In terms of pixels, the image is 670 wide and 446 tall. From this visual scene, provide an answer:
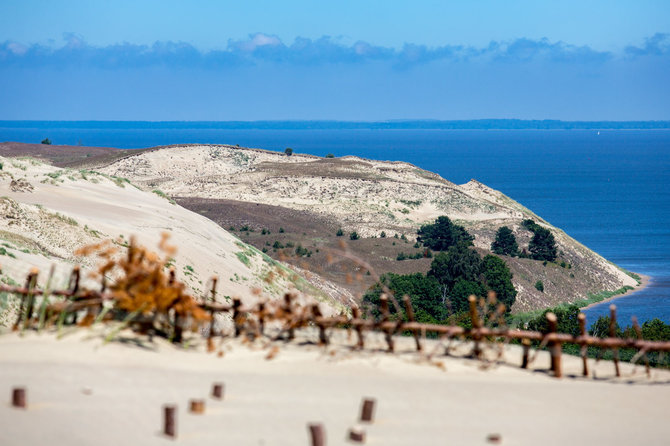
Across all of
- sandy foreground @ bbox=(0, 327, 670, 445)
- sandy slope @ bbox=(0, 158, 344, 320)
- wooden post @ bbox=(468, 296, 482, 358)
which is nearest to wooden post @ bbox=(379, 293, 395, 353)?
sandy foreground @ bbox=(0, 327, 670, 445)

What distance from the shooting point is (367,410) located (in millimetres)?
7551

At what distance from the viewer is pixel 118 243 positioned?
26.3 m

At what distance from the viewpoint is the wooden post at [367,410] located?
7535mm

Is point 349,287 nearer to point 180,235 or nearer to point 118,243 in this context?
point 180,235

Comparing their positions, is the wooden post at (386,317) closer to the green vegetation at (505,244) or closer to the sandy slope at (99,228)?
the sandy slope at (99,228)

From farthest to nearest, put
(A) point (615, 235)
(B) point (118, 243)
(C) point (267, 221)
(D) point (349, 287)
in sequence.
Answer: (A) point (615, 235), (C) point (267, 221), (D) point (349, 287), (B) point (118, 243)

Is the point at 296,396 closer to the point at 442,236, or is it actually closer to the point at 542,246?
the point at 442,236

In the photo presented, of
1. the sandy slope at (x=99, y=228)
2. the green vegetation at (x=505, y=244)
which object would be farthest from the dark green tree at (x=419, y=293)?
the green vegetation at (x=505, y=244)

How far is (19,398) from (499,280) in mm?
43458

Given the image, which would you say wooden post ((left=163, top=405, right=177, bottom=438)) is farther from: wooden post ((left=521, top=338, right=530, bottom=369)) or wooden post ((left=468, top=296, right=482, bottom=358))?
wooden post ((left=521, top=338, right=530, bottom=369))

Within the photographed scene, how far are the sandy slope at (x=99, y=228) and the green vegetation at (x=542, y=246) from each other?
104 feet

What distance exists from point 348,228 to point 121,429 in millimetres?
59510

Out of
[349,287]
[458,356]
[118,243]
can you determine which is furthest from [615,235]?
[458,356]

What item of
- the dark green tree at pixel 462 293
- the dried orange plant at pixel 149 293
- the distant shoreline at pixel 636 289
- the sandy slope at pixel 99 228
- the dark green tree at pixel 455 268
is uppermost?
the dried orange plant at pixel 149 293
